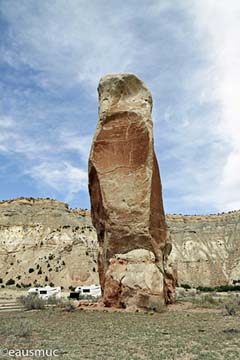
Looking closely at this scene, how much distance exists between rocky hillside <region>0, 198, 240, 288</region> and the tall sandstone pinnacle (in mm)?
37888

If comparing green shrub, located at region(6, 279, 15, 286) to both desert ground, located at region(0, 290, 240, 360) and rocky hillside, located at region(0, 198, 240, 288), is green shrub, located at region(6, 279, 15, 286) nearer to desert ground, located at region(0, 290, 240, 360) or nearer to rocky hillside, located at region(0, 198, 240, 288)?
rocky hillside, located at region(0, 198, 240, 288)

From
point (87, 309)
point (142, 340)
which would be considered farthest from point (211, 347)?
point (87, 309)

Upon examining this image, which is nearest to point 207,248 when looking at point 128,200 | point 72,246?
point 72,246

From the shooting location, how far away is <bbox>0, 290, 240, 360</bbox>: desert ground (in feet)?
31.4

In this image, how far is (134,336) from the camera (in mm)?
12039

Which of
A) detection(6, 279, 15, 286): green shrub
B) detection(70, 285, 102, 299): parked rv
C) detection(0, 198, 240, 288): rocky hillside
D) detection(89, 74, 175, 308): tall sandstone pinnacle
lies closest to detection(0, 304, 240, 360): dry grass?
detection(89, 74, 175, 308): tall sandstone pinnacle

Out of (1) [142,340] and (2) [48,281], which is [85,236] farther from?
(1) [142,340]

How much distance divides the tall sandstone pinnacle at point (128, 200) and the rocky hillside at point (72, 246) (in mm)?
37888

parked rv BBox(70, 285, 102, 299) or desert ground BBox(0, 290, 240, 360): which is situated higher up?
parked rv BBox(70, 285, 102, 299)

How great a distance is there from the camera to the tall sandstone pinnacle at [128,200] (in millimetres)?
19312

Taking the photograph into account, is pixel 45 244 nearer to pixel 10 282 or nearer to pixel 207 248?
pixel 10 282

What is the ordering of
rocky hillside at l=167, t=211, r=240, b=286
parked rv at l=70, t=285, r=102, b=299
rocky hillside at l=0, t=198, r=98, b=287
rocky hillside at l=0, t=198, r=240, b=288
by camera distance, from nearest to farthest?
parked rv at l=70, t=285, r=102, b=299 < rocky hillside at l=0, t=198, r=98, b=287 < rocky hillside at l=0, t=198, r=240, b=288 < rocky hillside at l=167, t=211, r=240, b=286

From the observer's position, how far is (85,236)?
69312mm

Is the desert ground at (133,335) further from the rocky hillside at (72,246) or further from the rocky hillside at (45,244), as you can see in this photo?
the rocky hillside at (72,246)
